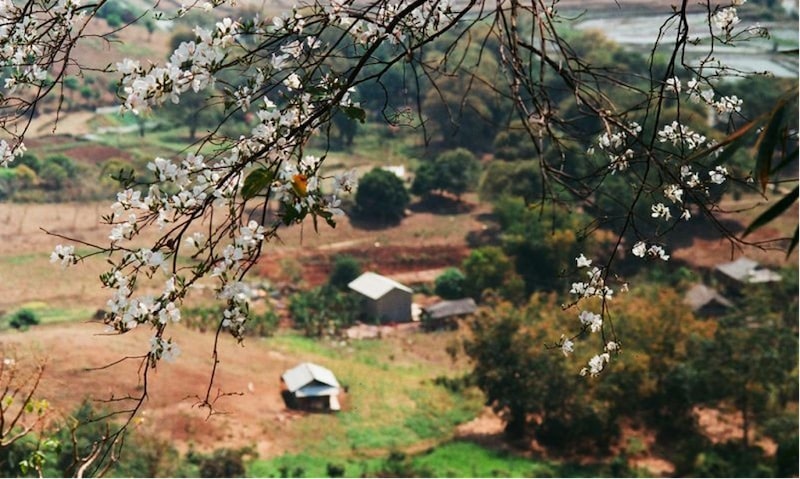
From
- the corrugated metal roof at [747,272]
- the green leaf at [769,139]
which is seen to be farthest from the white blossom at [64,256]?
the corrugated metal roof at [747,272]

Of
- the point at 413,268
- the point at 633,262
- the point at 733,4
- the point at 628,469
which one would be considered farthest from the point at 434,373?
the point at 733,4

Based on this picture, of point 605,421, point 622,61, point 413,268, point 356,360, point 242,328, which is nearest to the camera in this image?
point 242,328

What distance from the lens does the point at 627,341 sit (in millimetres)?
12852

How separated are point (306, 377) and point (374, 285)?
430cm

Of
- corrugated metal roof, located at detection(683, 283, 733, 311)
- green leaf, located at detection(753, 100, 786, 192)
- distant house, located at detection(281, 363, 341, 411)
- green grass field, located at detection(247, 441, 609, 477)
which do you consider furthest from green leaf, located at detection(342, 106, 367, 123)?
corrugated metal roof, located at detection(683, 283, 733, 311)

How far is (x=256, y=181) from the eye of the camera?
165cm

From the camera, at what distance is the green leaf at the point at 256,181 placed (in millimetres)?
1648

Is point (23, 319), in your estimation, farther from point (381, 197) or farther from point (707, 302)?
point (707, 302)

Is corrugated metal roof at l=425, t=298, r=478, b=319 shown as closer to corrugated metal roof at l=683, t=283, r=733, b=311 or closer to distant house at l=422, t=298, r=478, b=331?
distant house at l=422, t=298, r=478, b=331

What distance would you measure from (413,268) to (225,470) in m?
9.01

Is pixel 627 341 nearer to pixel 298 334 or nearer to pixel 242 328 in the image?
pixel 298 334

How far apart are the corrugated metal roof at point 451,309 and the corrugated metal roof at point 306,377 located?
3.50 metres

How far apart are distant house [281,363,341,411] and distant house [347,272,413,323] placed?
3438mm

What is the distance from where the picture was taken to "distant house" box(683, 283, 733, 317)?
17.4 metres
